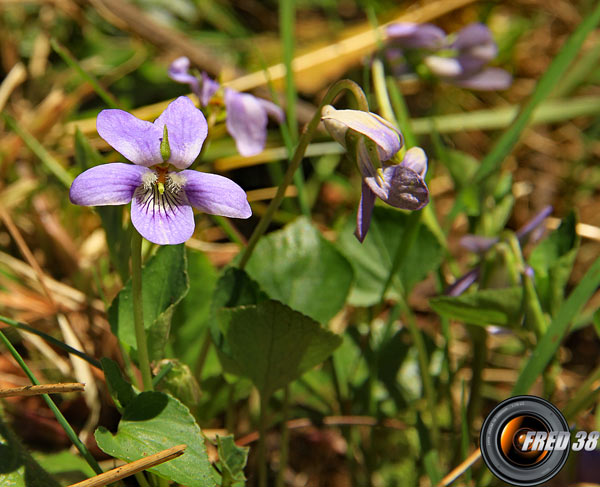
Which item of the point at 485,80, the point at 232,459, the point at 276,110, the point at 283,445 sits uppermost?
the point at 276,110

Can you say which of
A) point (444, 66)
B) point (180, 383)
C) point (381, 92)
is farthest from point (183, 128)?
point (444, 66)

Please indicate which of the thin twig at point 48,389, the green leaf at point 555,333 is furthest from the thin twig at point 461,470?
the thin twig at point 48,389

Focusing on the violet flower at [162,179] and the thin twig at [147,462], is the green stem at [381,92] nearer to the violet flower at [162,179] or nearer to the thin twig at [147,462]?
the violet flower at [162,179]

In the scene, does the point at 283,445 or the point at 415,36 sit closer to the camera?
the point at 283,445

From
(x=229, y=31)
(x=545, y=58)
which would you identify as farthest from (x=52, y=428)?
Answer: (x=545, y=58)

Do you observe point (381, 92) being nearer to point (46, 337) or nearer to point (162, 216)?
point (162, 216)

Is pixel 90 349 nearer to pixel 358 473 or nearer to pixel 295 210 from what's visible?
pixel 358 473
